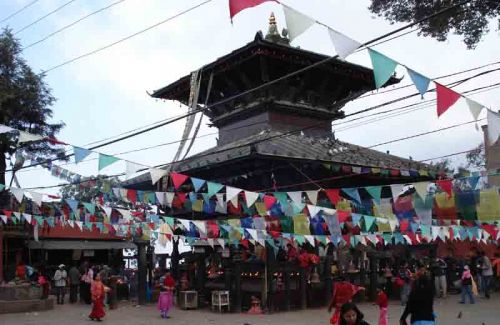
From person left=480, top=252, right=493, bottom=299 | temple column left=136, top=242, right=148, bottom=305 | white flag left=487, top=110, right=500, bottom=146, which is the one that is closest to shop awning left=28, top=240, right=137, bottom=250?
temple column left=136, top=242, right=148, bottom=305

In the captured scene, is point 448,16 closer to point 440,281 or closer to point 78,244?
point 440,281

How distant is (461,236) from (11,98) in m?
19.5

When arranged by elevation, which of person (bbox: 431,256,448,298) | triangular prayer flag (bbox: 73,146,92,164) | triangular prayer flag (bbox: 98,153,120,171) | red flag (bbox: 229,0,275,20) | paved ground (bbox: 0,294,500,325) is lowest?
paved ground (bbox: 0,294,500,325)

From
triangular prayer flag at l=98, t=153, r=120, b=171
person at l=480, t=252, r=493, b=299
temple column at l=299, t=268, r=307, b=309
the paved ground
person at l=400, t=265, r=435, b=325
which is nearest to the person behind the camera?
person at l=400, t=265, r=435, b=325

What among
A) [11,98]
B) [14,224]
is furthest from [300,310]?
[14,224]

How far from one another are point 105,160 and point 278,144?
7530mm

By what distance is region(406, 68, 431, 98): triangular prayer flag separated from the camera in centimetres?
755

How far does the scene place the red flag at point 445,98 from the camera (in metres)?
7.96

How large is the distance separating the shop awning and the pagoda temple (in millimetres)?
12013

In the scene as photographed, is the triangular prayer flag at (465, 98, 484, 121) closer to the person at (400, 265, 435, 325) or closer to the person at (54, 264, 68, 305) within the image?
the person at (400, 265, 435, 325)

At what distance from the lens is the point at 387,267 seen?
2284 cm

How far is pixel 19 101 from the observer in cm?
2609

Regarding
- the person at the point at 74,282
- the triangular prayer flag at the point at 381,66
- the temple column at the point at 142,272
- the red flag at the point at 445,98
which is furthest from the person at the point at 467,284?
the person at the point at 74,282

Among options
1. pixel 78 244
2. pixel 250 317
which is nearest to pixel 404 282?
pixel 250 317
